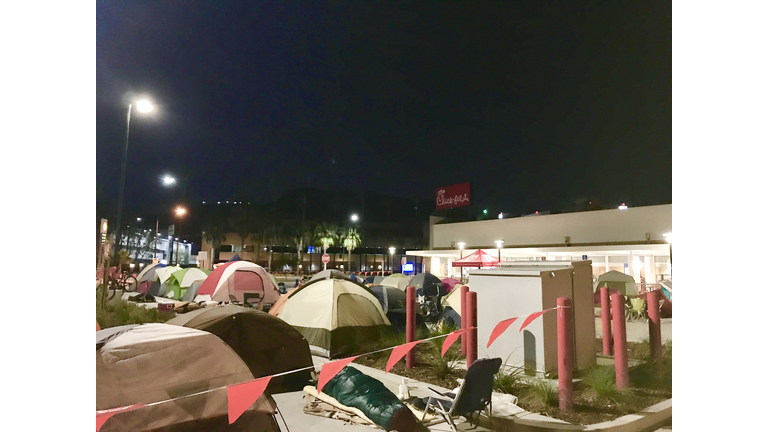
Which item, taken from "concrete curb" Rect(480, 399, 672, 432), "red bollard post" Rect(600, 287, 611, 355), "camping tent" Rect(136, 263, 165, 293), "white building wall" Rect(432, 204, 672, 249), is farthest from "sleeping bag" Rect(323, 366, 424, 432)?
"white building wall" Rect(432, 204, 672, 249)

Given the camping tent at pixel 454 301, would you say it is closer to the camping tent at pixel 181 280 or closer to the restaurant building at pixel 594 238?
the restaurant building at pixel 594 238

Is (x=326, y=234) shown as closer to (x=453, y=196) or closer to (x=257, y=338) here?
(x=453, y=196)

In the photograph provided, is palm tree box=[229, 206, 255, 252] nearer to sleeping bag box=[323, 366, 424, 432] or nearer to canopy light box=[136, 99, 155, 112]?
canopy light box=[136, 99, 155, 112]

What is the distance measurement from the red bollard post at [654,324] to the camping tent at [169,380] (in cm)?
679

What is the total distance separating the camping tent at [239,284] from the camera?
16.5m

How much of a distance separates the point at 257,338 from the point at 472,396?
343 centimetres

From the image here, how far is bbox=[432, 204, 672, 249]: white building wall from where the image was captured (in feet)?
93.6

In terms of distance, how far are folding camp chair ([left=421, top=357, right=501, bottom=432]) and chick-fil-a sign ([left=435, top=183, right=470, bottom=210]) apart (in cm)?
4324

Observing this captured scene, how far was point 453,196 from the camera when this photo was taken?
1938 inches

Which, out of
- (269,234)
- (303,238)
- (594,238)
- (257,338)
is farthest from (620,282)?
(269,234)
